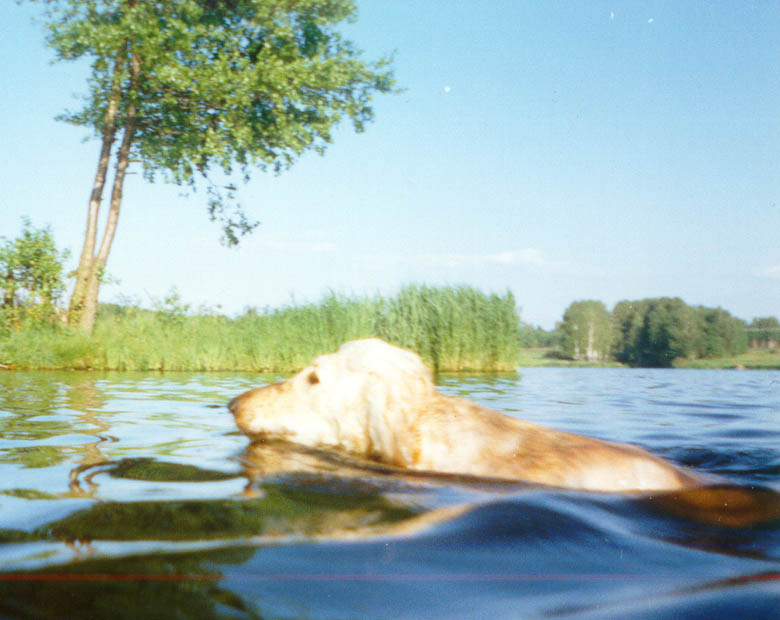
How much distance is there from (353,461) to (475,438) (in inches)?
25.7

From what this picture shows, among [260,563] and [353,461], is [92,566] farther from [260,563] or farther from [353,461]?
[353,461]

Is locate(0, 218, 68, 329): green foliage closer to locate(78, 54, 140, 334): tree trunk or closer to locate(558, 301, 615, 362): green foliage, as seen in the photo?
locate(78, 54, 140, 334): tree trunk

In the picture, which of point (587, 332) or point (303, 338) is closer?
point (303, 338)

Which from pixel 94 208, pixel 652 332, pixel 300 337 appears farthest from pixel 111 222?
pixel 652 332

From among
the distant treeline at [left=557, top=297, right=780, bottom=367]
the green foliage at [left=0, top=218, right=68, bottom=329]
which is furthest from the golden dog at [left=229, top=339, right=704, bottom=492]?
the distant treeline at [left=557, top=297, right=780, bottom=367]

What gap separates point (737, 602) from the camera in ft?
4.79

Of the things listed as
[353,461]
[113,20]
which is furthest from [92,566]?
[113,20]

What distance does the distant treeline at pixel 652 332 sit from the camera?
3500cm

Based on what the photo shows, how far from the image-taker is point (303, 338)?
12.4 metres

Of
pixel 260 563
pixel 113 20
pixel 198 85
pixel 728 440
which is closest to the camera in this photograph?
pixel 260 563

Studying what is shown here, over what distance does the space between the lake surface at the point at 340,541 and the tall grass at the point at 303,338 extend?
346 inches

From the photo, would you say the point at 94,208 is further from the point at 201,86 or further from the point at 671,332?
the point at 671,332

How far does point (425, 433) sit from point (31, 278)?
16018 mm

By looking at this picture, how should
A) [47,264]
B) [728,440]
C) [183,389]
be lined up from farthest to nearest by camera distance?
[47,264]
[183,389]
[728,440]
